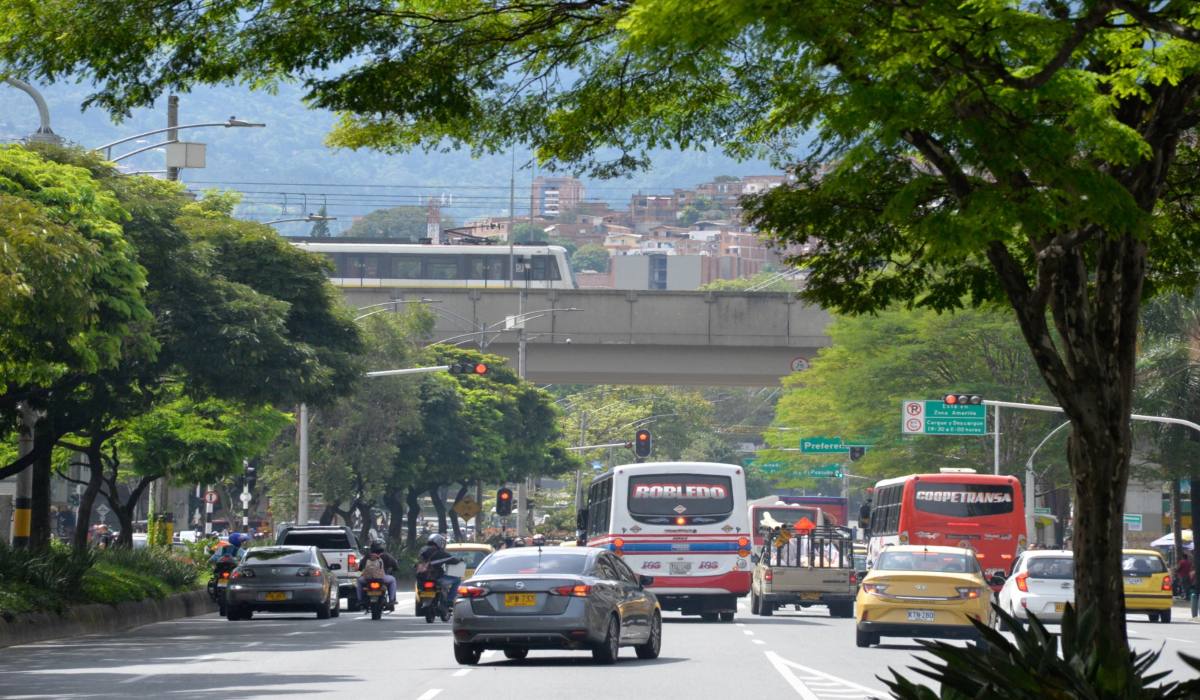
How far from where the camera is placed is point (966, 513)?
47.8m

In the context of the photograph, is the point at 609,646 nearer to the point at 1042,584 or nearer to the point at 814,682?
the point at 814,682

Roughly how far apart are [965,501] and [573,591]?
86.3 ft

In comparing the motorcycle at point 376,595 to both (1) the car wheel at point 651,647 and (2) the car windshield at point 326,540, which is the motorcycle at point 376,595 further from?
(1) the car wheel at point 651,647

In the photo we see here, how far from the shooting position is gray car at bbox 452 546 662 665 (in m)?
23.1

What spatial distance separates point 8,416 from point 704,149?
2370 cm

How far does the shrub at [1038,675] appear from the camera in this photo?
33.2 ft

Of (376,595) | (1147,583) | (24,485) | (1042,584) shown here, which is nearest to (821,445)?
(1147,583)

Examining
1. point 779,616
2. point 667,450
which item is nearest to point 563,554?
point 779,616

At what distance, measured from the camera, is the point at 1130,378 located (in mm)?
14047

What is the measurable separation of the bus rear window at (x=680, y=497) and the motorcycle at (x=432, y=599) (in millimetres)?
4540

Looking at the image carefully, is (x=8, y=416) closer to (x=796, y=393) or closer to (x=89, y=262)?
(x=89, y=262)

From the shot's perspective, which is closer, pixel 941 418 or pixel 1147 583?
pixel 1147 583

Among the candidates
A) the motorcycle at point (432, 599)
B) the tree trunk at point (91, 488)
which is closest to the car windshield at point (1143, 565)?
the motorcycle at point (432, 599)

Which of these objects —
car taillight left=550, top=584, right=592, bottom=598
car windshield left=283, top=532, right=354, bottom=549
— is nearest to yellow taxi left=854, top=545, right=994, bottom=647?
car taillight left=550, top=584, right=592, bottom=598
